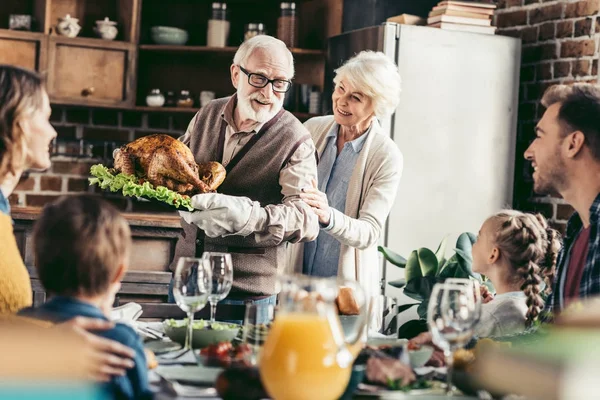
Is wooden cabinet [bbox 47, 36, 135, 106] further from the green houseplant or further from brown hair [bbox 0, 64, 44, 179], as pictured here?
brown hair [bbox 0, 64, 44, 179]

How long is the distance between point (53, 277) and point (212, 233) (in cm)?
95

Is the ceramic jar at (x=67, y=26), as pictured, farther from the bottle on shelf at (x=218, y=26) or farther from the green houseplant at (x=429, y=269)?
the green houseplant at (x=429, y=269)

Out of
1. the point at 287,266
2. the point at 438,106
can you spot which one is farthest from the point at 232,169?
the point at 438,106

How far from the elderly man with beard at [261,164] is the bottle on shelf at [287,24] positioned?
1.77 m

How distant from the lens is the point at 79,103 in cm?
410

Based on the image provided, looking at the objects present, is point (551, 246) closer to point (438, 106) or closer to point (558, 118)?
point (558, 118)

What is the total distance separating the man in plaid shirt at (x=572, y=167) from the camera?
1861mm

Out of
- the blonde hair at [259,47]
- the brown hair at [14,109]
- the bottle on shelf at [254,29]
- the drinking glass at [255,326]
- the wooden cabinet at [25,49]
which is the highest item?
the bottle on shelf at [254,29]

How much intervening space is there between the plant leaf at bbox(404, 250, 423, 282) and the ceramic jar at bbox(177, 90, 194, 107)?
1583 millimetres

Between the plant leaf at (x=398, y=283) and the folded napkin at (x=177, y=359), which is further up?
the folded napkin at (x=177, y=359)

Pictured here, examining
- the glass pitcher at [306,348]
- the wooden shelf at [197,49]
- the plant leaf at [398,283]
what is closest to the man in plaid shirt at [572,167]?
the glass pitcher at [306,348]

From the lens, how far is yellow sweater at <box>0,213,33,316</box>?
147 cm

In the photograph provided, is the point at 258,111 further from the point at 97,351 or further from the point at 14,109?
the point at 97,351

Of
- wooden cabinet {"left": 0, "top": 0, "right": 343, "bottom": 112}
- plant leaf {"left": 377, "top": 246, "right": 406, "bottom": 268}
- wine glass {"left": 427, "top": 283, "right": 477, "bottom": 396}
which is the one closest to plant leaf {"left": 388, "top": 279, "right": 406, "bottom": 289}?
plant leaf {"left": 377, "top": 246, "right": 406, "bottom": 268}
